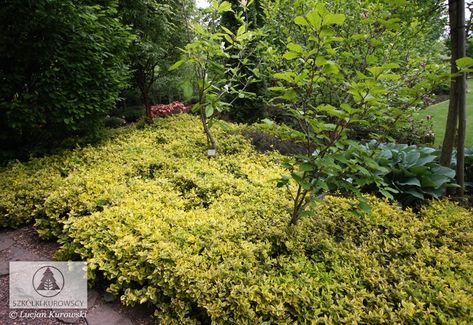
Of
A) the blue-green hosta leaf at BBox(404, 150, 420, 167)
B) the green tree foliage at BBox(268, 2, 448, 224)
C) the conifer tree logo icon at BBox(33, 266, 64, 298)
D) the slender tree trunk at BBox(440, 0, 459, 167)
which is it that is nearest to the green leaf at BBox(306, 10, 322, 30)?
the green tree foliage at BBox(268, 2, 448, 224)

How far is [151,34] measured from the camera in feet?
17.9

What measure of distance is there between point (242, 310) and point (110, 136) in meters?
4.08

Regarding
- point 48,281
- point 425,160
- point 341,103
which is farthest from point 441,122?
point 48,281

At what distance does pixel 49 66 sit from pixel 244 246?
11.8 ft

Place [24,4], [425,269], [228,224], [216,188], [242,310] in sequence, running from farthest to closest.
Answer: [24,4], [216,188], [228,224], [425,269], [242,310]

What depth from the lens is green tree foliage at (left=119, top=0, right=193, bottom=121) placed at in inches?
199

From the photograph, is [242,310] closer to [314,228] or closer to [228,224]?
[228,224]

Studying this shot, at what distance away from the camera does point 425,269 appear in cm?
183

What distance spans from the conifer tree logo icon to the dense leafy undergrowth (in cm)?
15

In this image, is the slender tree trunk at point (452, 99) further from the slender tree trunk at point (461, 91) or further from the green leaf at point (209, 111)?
the green leaf at point (209, 111)

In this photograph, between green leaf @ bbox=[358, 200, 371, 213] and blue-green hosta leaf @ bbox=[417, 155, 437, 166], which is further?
blue-green hosta leaf @ bbox=[417, 155, 437, 166]

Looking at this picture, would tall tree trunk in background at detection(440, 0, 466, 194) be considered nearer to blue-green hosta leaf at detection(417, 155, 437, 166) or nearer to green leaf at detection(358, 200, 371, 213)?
blue-green hosta leaf at detection(417, 155, 437, 166)

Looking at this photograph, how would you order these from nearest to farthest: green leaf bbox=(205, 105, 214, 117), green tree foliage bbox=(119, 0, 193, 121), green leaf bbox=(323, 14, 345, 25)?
green leaf bbox=(323, 14, 345, 25) < green leaf bbox=(205, 105, 214, 117) < green tree foliage bbox=(119, 0, 193, 121)

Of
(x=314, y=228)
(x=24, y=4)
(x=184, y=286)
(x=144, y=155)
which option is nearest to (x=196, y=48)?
(x=144, y=155)
